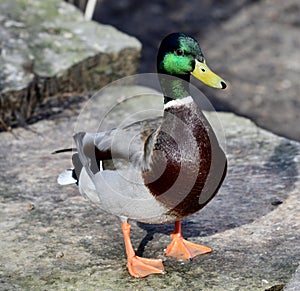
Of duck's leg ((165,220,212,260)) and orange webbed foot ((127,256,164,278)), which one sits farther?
duck's leg ((165,220,212,260))

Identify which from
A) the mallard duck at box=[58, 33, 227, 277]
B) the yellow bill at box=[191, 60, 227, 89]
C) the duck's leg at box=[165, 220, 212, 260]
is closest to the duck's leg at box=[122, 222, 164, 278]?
the mallard duck at box=[58, 33, 227, 277]

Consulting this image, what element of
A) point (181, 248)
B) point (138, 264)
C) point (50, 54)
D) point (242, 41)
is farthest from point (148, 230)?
point (242, 41)

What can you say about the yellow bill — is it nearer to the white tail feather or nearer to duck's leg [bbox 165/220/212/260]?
duck's leg [bbox 165/220/212/260]

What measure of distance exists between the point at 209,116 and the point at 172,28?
4144 millimetres

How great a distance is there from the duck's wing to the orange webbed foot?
491mm

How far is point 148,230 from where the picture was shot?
411 cm

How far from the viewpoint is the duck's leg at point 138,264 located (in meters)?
3.58

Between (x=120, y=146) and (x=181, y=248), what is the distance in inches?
24.3

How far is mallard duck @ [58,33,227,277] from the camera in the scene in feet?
11.3

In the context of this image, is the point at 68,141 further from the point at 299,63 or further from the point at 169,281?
the point at 299,63

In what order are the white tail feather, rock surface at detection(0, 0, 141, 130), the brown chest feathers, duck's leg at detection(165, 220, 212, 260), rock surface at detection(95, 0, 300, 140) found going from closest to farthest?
the brown chest feathers, duck's leg at detection(165, 220, 212, 260), the white tail feather, rock surface at detection(0, 0, 141, 130), rock surface at detection(95, 0, 300, 140)

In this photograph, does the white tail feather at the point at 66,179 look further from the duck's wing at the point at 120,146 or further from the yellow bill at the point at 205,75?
the yellow bill at the point at 205,75

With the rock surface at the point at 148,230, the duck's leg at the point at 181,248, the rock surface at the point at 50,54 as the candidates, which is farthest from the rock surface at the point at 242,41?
the duck's leg at the point at 181,248

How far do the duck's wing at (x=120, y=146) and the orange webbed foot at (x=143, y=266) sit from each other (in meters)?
0.49
